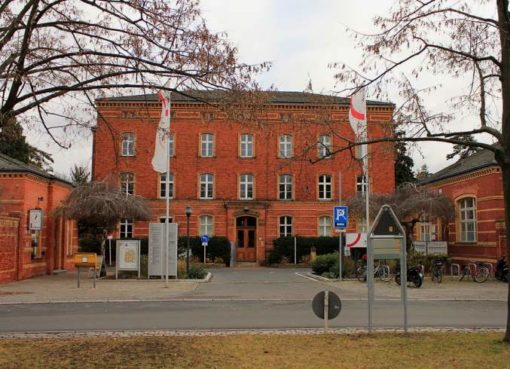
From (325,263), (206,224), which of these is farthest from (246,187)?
(325,263)

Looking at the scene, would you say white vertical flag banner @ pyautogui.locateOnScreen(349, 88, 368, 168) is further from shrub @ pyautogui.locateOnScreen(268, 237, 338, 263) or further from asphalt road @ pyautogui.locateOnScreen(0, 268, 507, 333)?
shrub @ pyautogui.locateOnScreen(268, 237, 338, 263)

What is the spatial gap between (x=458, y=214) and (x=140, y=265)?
57.1 ft

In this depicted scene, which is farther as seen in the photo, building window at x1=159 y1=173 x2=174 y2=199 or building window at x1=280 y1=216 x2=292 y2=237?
building window at x1=159 y1=173 x2=174 y2=199

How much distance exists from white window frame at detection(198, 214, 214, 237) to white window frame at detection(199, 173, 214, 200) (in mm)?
1733

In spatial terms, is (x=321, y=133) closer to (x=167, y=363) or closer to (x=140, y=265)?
(x=167, y=363)

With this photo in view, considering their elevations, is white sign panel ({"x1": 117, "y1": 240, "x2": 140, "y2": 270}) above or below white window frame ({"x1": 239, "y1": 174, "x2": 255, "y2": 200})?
below

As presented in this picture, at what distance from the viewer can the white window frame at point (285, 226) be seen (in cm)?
5022

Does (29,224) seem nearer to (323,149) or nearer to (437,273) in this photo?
(437,273)

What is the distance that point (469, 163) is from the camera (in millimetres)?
33812

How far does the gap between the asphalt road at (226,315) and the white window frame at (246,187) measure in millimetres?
32661

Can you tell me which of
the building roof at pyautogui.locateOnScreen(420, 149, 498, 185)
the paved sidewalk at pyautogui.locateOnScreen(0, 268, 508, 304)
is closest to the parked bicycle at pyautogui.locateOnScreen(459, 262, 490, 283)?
the paved sidewalk at pyautogui.locateOnScreen(0, 268, 508, 304)

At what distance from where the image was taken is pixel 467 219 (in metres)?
33.3

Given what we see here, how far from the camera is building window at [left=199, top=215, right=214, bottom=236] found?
163 feet

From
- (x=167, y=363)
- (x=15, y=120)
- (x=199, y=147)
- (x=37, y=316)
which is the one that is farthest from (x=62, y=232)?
(x=167, y=363)
